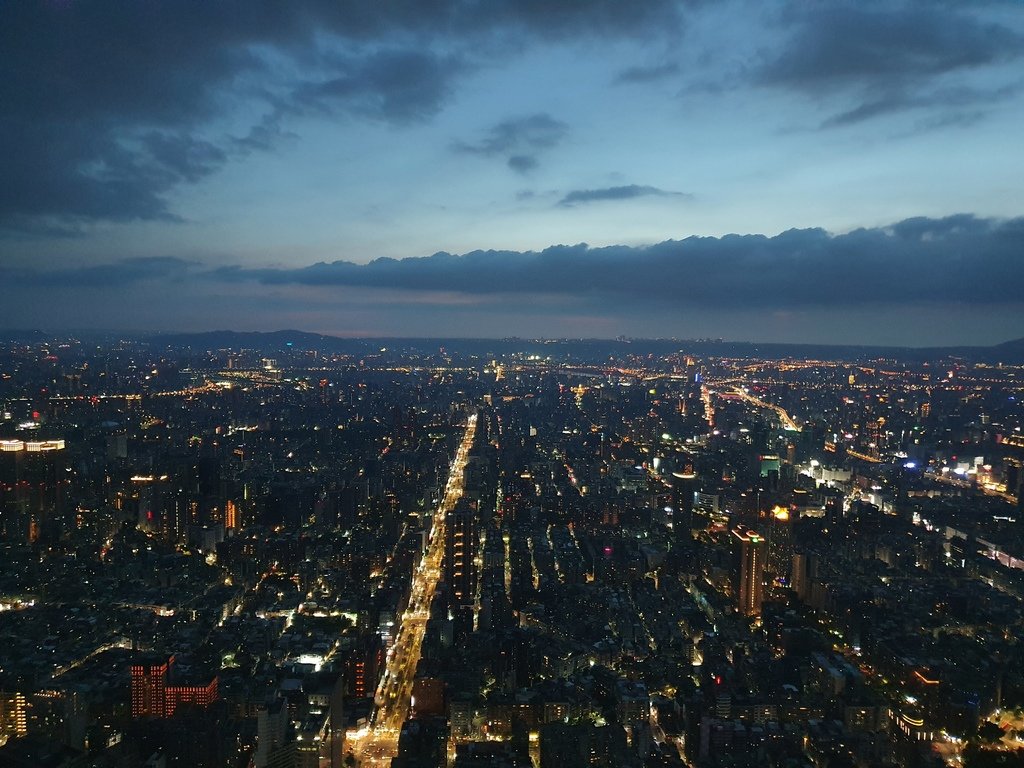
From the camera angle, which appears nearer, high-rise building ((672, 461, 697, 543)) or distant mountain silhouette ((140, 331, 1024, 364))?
high-rise building ((672, 461, 697, 543))

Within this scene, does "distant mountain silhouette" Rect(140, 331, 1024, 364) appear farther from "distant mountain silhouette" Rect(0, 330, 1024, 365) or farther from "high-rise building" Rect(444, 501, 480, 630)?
"high-rise building" Rect(444, 501, 480, 630)

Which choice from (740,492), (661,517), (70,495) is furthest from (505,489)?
(70,495)

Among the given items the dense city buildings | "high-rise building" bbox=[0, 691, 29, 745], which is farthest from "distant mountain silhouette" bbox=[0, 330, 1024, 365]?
"high-rise building" bbox=[0, 691, 29, 745]

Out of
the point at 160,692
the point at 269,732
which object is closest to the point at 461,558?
the point at 160,692

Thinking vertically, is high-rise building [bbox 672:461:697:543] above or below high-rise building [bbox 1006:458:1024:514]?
below

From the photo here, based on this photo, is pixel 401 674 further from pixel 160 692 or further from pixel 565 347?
pixel 565 347

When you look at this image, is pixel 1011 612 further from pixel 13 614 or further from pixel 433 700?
pixel 13 614

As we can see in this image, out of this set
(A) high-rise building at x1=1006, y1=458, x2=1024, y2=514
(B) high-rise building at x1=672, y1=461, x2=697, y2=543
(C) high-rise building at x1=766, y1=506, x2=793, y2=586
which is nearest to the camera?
(C) high-rise building at x1=766, y1=506, x2=793, y2=586

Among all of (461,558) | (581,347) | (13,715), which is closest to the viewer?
(13,715)
